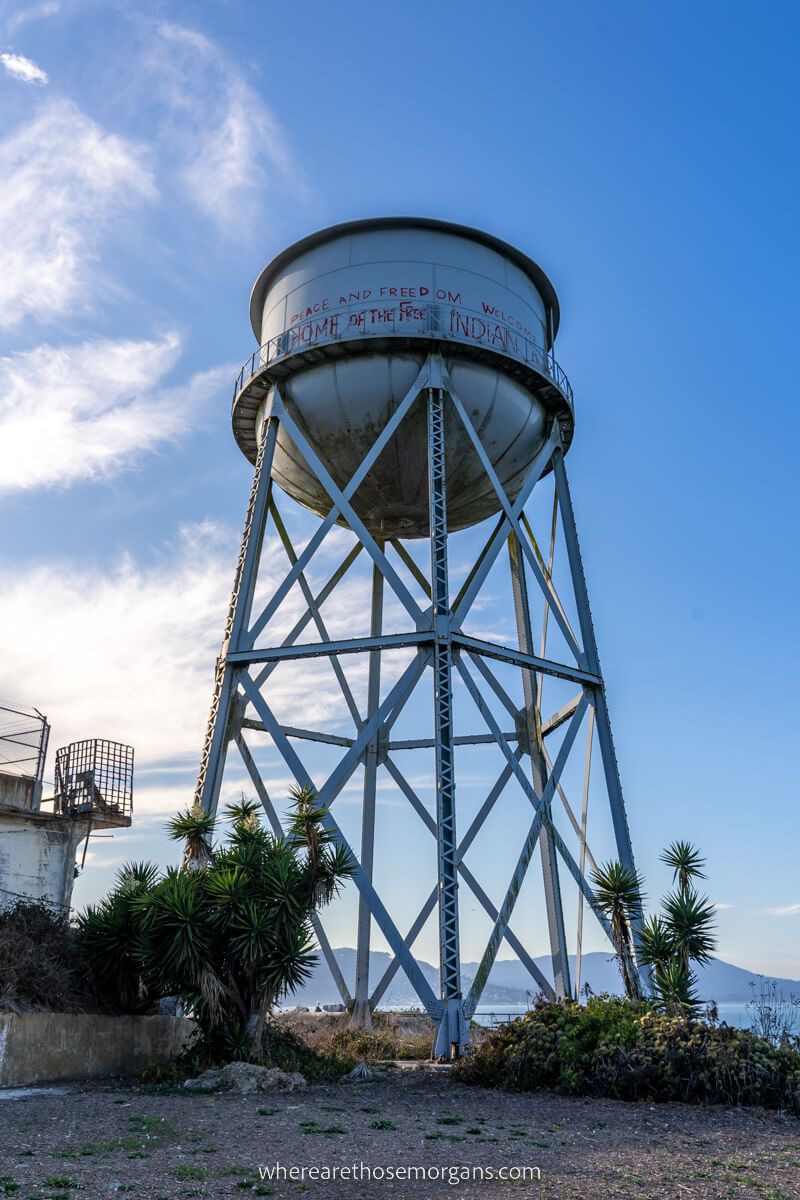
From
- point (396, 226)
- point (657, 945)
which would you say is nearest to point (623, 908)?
point (657, 945)

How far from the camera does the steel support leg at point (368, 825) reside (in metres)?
22.1

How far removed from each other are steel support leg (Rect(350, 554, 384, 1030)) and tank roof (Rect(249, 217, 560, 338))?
6.64 m

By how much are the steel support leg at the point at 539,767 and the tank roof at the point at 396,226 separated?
5519mm

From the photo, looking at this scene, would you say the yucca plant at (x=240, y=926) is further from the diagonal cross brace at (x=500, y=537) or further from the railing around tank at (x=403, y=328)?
the railing around tank at (x=403, y=328)

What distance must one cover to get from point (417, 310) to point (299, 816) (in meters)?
9.94

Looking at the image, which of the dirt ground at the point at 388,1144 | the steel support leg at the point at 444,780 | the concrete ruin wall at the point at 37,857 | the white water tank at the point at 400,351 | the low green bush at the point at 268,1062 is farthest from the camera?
the white water tank at the point at 400,351

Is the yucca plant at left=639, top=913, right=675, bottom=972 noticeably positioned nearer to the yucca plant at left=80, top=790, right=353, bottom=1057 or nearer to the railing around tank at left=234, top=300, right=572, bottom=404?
the yucca plant at left=80, top=790, right=353, bottom=1057

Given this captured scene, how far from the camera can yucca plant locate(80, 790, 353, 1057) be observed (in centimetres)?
1498

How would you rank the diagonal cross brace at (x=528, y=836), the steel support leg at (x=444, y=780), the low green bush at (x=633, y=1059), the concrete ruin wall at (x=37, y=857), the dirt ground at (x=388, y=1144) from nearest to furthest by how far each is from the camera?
the dirt ground at (x=388, y=1144) < the low green bush at (x=633, y=1059) < the steel support leg at (x=444, y=780) < the diagonal cross brace at (x=528, y=836) < the concrete ruin wall at (x=37, y=857)

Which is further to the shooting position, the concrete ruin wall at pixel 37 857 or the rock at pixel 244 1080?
the concrete ruin wall at pixel 37 857

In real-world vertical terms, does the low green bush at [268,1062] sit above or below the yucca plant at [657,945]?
below

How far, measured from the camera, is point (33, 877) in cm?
1919

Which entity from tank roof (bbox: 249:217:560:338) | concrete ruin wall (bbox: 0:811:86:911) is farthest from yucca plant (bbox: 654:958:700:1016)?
tank roof (bbox: 249:217:560:338)

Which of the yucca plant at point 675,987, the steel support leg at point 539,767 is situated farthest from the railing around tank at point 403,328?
the yucca plant at point 675,987
